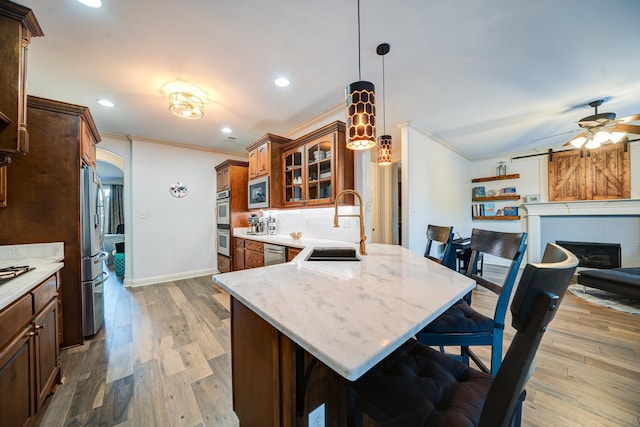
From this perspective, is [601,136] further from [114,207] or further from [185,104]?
[114,207]

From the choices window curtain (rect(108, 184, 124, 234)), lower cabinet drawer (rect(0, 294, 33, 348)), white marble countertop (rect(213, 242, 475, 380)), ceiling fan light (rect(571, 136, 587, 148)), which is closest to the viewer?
white marble countertop (rect(213, 242, 475, 380))

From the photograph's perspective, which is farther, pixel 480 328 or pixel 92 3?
pixel 92 3

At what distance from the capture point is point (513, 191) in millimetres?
5242

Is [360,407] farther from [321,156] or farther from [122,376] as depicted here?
[321,156]

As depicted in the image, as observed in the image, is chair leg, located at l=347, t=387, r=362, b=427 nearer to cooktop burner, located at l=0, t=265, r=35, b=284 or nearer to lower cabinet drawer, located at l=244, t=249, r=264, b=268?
cooktop burner, located at l=0, t=265, r=35, b=284

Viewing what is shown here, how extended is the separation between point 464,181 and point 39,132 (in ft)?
22.0

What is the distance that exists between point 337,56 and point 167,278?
454 cm

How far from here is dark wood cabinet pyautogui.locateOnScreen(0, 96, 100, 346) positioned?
1976mm

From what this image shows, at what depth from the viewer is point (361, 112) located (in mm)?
1523

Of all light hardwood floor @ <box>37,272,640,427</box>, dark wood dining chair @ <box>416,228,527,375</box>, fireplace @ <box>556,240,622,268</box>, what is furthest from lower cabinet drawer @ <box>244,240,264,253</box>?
fireplace @ <box>556,240,622,268</box>

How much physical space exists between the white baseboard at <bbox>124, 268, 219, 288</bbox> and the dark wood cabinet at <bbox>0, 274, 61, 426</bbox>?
2.71 metres

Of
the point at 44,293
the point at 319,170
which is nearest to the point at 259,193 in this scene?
the point at 319,170

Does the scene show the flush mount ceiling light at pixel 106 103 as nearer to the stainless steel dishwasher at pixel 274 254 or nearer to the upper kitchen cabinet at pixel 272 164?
the upper kitchen cabinet at pixel 272 164

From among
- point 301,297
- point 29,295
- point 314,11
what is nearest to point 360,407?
point 301,297
